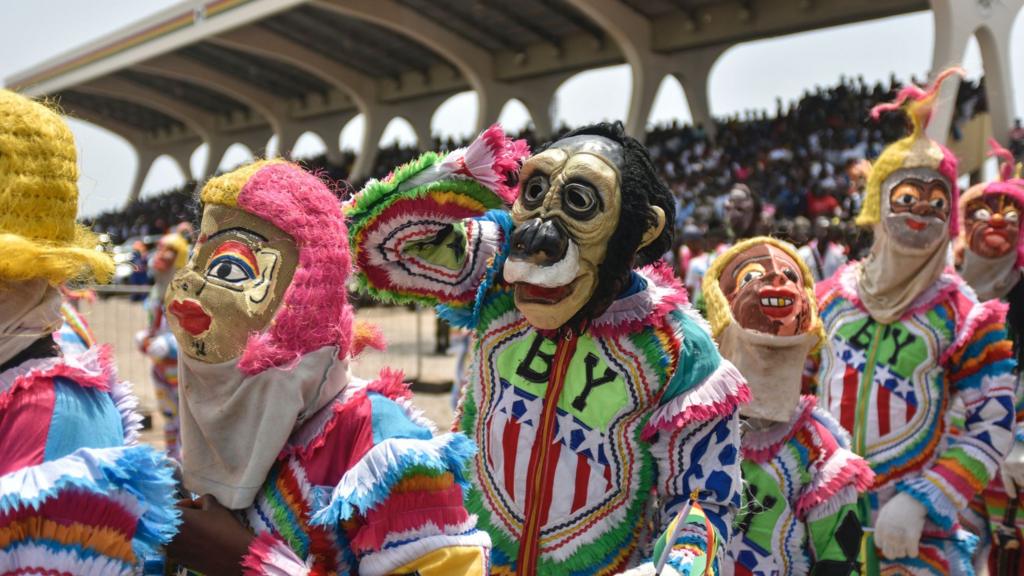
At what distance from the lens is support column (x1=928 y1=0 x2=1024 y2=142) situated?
16.9 meters

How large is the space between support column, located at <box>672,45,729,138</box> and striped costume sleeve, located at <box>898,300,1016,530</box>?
20.3 meters

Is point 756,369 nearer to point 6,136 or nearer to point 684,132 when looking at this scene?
point 6,136

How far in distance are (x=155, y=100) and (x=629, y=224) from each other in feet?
124

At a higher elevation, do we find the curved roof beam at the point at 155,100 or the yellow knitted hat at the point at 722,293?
the yellow knitted hat at the point at 722,293

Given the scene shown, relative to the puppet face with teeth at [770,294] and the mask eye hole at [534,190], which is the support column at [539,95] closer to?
the puppet face with teeth at [770,294]

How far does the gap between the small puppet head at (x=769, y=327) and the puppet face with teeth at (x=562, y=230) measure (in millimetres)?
894

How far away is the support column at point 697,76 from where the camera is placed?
925 inches

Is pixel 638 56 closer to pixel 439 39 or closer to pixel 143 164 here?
pixel 439 39

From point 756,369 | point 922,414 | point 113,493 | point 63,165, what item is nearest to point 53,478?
point 113,493

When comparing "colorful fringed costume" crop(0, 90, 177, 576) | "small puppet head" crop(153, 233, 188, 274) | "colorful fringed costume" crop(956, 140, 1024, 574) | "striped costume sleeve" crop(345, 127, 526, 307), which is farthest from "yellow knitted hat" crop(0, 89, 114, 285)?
"small puppet head" crop(153, 233, 188, 274)

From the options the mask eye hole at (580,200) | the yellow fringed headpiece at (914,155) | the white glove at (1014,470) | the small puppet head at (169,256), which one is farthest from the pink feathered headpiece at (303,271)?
the small puppet head at (169,256)

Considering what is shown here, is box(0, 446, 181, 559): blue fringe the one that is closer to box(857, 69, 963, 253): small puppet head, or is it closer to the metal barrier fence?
box(857, 69, 963, 253): small puppet head

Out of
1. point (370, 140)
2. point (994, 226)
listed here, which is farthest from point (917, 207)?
point (370, 140)

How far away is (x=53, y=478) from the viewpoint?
1.57 m
